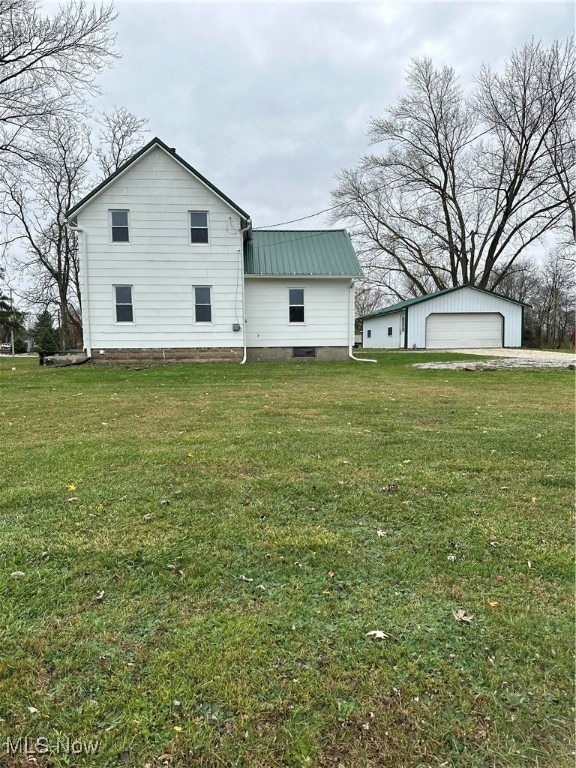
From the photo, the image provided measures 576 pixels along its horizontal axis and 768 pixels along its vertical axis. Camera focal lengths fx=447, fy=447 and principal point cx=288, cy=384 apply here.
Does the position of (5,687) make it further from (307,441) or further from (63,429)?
(63,429)

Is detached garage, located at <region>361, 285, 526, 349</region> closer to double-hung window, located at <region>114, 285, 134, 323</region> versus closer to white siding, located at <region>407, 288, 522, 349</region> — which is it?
white siding, located at <region>407, 288, 522, 349</region>

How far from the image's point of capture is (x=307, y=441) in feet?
16.5

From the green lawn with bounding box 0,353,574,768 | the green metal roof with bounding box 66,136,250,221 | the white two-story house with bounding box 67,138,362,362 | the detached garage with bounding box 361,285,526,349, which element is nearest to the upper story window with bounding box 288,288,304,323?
the white two-story house with bounding box 67,138,362,362

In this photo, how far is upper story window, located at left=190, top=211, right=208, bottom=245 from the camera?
1648cm

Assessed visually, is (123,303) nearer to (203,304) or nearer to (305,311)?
(203,304)

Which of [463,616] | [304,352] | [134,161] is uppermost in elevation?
[134,161]

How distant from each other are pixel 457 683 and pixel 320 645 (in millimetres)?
537

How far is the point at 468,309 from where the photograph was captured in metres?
26.8

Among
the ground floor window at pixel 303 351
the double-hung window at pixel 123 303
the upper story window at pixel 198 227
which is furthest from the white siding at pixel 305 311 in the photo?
the double-hung window at pixel 123 303

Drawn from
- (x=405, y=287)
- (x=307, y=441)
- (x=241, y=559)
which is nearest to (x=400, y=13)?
(x=307, y=441)

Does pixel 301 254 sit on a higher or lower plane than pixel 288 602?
higher

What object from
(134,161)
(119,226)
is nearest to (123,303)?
(119,226)

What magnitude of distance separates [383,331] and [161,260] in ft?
68.1

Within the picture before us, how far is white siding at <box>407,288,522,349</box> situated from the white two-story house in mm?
11213
